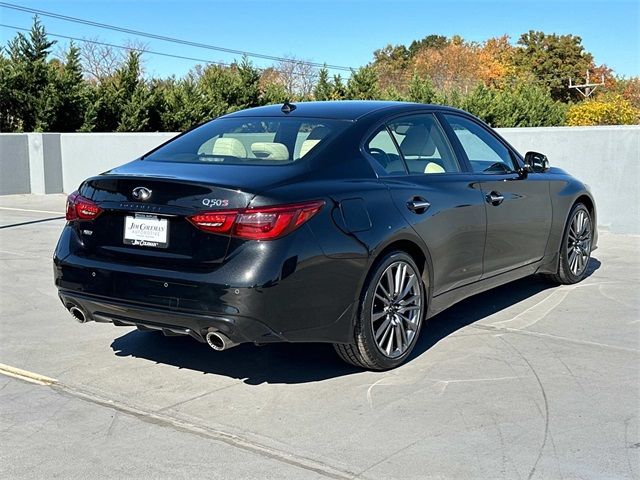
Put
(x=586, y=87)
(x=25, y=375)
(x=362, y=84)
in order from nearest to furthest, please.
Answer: (x=25, y=375), (x=362, y=84), (x=586, y=87)

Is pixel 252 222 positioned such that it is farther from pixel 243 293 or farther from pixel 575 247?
pixel 575 247

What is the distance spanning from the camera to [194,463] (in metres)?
3.50

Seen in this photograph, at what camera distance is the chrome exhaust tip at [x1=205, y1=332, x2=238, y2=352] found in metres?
4.07

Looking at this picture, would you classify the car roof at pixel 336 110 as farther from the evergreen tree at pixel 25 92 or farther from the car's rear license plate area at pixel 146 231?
the evergreen tree at pixel 25 92

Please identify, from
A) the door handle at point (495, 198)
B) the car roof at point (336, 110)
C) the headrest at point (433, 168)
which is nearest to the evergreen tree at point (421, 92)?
the door handle at point (495, 198)

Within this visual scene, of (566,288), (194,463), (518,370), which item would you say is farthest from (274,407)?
(566,288)

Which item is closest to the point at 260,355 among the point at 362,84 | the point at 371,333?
the point at 371,333

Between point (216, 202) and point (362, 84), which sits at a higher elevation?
point (362, 84)

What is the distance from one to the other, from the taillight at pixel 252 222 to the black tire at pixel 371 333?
699 mm

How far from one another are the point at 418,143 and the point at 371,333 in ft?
4.87

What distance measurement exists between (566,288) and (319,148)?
11.3ft

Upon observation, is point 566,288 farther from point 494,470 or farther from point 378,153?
point 494,470

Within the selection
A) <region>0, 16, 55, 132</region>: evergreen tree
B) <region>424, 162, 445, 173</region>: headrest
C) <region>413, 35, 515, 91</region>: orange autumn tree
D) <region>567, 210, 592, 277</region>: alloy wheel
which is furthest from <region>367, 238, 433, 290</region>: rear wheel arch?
<region>413, 35, 515, 91</region>: orange autumn tree

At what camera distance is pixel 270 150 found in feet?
15.7
